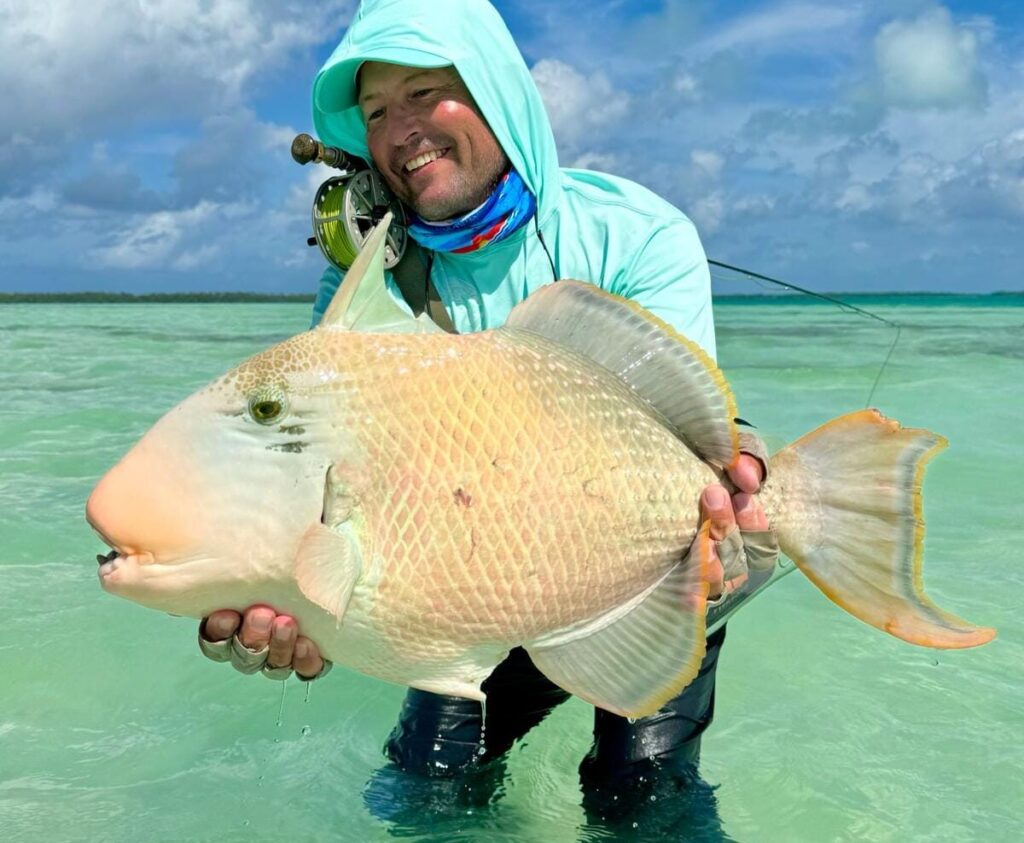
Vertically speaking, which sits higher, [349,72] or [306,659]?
[349,72]

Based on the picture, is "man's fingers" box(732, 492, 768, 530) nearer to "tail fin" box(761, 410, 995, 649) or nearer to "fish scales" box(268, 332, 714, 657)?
"tail fin" box(761, 410, 995, 649)

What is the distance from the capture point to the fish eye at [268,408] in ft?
5.16

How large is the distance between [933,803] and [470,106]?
2223 millimetres

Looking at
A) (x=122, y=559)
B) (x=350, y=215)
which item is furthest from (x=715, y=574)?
(x=350, y=215)

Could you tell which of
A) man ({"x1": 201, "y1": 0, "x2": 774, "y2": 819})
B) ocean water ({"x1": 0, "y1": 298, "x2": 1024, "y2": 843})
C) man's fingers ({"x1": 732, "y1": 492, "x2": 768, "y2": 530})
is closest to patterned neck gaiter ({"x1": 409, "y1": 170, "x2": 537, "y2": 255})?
man ({"x1": 201, "y1": 0, "x2": 774, "y2": 819})

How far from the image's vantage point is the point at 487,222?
252cm

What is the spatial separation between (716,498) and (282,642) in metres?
0.81

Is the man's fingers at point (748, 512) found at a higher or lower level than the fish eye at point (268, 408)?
lower

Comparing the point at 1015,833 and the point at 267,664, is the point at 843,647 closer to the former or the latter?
the point at 1015,833

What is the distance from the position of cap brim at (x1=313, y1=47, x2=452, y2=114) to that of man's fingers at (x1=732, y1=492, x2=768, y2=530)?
1.28 meters

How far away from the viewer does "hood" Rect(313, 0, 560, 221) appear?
2.39 meters

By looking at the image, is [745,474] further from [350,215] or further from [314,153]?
[314,153]

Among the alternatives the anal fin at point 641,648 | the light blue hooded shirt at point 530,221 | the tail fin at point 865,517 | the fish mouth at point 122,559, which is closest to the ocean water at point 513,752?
the tail fin at point 865,517

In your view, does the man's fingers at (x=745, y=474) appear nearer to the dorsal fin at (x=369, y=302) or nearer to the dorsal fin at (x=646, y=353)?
the dorsal fin at (x=646, y=353)
